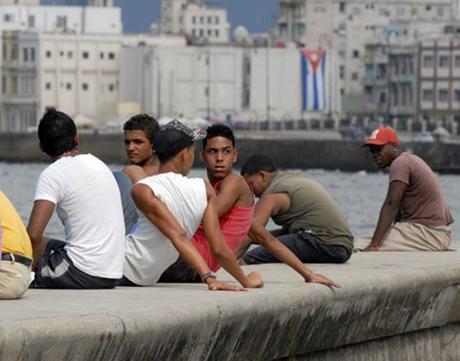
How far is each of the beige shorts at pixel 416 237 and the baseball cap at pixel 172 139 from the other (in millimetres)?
3669

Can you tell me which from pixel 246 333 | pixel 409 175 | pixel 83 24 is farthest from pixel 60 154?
pixel 83 24

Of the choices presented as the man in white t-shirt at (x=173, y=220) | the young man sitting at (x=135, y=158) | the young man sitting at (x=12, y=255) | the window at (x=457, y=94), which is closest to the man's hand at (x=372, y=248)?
the young man sitting at (x=135, y=158)

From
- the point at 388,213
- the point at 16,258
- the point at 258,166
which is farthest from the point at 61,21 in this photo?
the point at 16,258

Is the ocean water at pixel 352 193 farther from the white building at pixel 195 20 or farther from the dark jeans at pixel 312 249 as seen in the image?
the white building at pixel 195 20

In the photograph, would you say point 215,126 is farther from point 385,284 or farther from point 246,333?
point 246,333

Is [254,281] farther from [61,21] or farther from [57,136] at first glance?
[61,21]

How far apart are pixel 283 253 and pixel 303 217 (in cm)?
196

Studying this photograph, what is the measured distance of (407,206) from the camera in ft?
44.3

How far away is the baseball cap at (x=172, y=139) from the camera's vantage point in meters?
9.79

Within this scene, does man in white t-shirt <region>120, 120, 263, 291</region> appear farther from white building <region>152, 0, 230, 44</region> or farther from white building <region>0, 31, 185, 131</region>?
white building <region>152, 0, 230, 44</region>

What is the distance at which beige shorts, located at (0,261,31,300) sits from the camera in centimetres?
880

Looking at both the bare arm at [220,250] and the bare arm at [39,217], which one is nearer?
the bare arm at [39,217]

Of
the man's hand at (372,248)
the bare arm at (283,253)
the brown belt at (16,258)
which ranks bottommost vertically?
the man's hand at (372,248)

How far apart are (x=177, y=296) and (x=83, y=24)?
15455 centimetres
